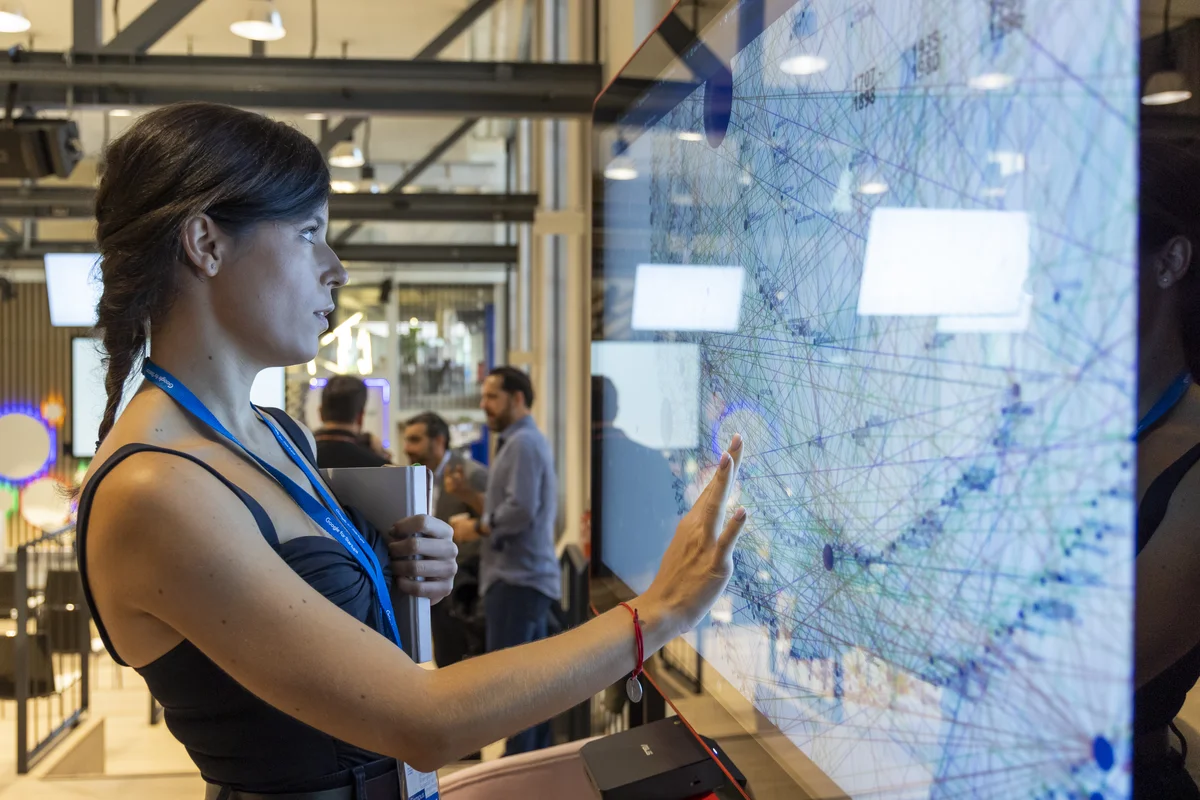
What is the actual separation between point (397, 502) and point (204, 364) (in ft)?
0.96

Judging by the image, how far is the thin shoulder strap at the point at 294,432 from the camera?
133cm

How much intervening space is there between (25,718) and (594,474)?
11.6ft

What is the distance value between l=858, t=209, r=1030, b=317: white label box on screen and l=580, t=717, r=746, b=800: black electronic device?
0.62 metres

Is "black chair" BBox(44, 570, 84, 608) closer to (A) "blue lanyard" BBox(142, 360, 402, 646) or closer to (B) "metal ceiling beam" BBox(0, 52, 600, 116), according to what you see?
(B) "metal ceiling beam" BBox(0, 52, 600, 116)

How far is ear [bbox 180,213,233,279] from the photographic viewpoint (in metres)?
1.04

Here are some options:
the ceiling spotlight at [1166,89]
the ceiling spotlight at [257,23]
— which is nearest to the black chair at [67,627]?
the ceiling spotlight at [257,23]

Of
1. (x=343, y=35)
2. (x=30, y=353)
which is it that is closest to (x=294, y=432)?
(x=343, y=35)

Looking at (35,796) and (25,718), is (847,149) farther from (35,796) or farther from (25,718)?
(25,718)

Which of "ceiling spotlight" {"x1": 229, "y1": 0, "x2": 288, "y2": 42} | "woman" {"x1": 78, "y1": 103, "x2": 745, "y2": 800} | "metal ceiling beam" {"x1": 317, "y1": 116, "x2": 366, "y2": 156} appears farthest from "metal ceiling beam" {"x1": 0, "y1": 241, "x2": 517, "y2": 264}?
"woman" {"x1": 78, "y1": 103, "x2": 745, "y2": 800}

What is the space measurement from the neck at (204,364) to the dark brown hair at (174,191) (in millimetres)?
30

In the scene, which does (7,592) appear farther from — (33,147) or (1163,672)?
(1163,672)

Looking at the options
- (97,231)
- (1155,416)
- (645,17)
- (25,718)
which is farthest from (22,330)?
(1155,416)

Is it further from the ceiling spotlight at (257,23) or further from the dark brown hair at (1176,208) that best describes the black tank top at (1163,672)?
the ceiling spotlight at (257,23)

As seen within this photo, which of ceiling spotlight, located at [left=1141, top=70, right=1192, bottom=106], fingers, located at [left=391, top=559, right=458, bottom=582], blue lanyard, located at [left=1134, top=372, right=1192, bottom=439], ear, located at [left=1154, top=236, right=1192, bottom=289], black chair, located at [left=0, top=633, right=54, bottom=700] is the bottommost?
black chair, located at [left=0, top=633, right=54, bottom=700]
